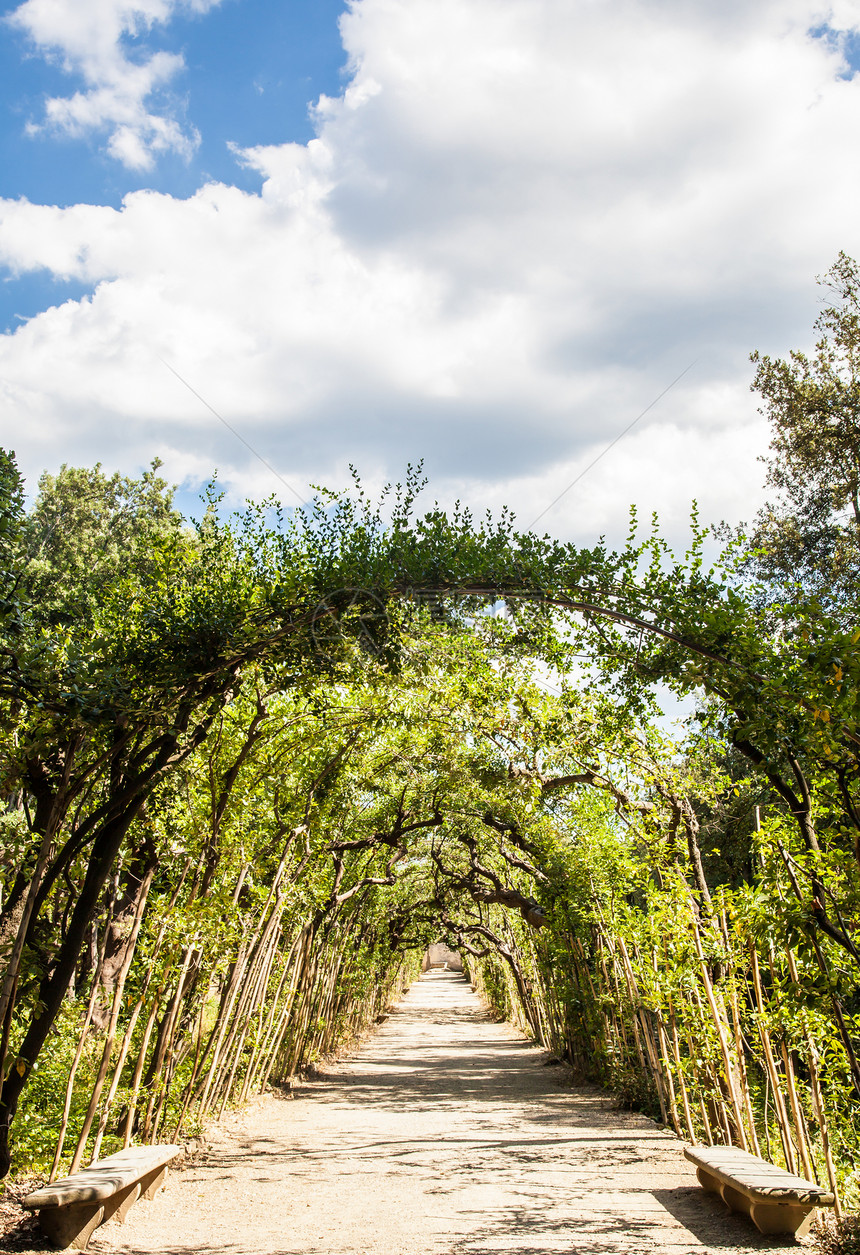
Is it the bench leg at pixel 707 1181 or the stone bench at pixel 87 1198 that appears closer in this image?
the stone bench at pixel 87 1198

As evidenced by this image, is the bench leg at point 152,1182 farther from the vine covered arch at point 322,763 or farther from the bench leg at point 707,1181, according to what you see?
the bench leg at point 707,1181

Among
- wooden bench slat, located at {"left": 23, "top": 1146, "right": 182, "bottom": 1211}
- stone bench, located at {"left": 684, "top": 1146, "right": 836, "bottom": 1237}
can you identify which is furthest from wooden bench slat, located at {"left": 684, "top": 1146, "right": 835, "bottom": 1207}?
wooden bench slat, located at {"left": 23, "top": 1146, "right": 182, "bottom": 1211}

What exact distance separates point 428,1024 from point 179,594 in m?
18.9

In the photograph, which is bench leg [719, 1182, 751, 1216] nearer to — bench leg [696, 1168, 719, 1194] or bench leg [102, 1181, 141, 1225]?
bench leg [696, 1168, 719, 1194]

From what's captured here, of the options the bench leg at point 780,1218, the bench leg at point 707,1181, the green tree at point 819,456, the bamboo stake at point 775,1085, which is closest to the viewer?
the bench leg at point 780,1218

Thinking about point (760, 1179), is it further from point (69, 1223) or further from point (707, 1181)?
point (69, 1223)

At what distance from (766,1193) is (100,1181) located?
105 inches

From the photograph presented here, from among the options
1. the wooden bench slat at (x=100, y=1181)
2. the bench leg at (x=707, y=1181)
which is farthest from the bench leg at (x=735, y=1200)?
the wooden bench slat at (x=100, y=1181)

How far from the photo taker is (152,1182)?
4.13 m

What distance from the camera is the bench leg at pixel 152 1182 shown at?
4043 mm

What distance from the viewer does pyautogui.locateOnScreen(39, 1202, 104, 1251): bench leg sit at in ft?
10.6

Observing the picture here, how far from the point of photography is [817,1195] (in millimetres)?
3131

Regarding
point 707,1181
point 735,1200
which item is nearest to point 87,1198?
point 735,1200

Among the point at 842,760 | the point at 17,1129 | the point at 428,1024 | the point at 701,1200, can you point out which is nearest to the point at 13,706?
the point at 17,1129
